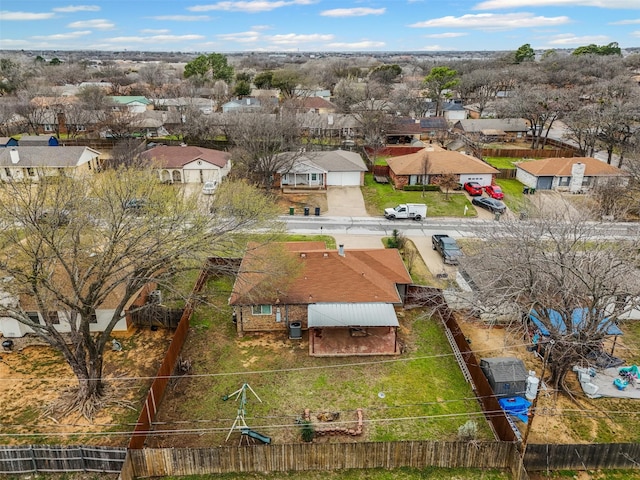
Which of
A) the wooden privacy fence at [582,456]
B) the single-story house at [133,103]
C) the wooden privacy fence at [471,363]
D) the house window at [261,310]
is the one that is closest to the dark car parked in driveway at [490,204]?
the wooden privacy fence at [471,363]

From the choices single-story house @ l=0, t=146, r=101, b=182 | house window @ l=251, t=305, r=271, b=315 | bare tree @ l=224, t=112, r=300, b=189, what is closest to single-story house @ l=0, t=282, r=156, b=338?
house window @ l=251, t=305, r=271, b=315

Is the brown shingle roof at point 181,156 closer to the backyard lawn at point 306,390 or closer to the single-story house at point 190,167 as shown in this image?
the single-story house at point 190,167

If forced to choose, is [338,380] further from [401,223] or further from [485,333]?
[401,223]

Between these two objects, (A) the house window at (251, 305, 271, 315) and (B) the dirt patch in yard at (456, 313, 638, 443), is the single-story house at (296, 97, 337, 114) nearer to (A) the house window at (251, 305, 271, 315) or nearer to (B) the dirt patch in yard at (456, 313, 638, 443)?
(A) the house window at (251, 305, 271, 315)

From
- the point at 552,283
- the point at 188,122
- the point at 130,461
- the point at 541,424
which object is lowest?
the point at 541,424

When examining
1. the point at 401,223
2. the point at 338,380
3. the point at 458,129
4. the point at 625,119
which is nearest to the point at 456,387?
the point at 338,380
